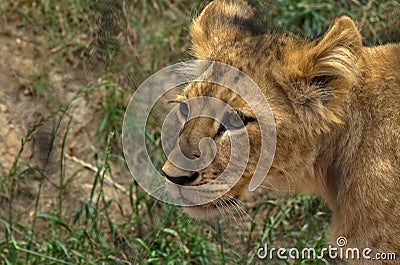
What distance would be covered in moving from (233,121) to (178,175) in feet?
1.17

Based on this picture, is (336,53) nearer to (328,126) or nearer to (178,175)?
(328,126)

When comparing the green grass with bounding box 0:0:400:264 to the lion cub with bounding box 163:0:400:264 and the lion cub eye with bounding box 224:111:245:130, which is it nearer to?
the lion cub with bounding box 163:0:400:264

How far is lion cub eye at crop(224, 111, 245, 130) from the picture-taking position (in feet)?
10.8

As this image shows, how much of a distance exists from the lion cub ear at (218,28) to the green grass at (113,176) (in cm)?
21

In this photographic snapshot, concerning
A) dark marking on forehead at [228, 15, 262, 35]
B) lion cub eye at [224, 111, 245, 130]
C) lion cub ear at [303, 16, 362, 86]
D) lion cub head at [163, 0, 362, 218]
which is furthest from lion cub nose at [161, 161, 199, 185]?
dark marking on forehead at [228, 15, 262, 35]

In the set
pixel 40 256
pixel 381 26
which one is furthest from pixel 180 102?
pixel 381 26

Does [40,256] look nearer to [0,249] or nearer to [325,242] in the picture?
[0,249]

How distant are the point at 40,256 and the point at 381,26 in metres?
3.08

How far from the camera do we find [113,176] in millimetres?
5551

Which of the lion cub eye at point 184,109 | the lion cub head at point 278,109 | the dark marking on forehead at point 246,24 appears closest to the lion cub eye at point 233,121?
the lion cub head at point 278,109

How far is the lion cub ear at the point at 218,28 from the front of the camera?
3654 mm

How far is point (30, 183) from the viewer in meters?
5.27

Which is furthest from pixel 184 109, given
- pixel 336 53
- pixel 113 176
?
pixel 113 176

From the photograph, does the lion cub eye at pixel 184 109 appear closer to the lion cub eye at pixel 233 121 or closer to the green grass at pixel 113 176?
the lion cub eye at pixel 233 121
